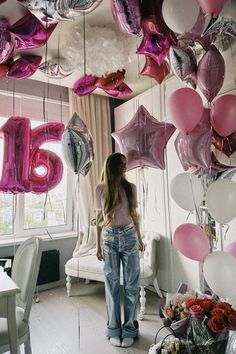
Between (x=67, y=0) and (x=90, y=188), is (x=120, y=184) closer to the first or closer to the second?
(x=67, y=0)

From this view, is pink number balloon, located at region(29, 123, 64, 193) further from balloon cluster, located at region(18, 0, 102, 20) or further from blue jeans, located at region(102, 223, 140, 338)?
balloon cluster, located at region(18, 0, 102, 20)

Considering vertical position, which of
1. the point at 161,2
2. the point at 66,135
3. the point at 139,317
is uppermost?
the point at 161,2

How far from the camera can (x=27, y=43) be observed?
70.9 inches

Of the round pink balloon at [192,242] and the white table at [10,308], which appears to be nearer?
the white table at [10,308]

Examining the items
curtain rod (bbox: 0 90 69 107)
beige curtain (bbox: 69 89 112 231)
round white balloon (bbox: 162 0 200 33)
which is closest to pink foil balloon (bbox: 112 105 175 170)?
round white balloon (bbox: 162 0 200 33)

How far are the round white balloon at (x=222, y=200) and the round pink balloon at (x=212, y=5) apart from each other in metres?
0.93

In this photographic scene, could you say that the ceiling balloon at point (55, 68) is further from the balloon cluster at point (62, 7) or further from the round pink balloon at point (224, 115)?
the round pink balloon at point (224, 115)

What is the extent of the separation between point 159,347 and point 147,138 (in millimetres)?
1301

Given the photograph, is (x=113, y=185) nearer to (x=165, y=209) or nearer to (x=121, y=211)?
(x=121, y=211)

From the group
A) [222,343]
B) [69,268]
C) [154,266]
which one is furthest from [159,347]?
[69,268]

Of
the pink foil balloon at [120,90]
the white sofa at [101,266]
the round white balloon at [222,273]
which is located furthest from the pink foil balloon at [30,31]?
the white sofa at [101,266]

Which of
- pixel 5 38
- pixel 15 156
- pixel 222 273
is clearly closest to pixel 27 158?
pixel 15 156

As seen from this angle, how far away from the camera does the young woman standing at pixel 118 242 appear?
6.14 feet

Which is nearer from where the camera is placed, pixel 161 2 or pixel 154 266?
pixel 161 2
